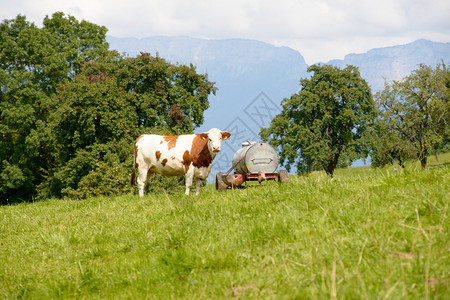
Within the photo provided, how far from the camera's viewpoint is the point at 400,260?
3.57 metres

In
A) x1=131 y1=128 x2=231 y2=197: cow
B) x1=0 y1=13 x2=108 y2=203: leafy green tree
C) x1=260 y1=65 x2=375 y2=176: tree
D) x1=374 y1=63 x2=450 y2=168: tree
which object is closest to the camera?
x1=131 y1=128 x2=231 y2=197: cow

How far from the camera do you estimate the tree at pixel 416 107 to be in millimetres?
42781

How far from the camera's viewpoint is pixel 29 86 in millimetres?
34562

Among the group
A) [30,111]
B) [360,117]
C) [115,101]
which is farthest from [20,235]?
[360,117]

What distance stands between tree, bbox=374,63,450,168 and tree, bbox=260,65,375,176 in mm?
2706

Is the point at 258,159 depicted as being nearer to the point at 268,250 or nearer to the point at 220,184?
the point at 220,184

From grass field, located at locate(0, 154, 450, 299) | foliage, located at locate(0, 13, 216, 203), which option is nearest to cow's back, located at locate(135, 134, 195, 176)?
grass field, located at locate(0, 154, 450, 299)

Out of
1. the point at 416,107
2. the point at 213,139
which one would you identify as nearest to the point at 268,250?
the point at 213,139

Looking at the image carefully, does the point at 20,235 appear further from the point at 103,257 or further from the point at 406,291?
the point at 406,291

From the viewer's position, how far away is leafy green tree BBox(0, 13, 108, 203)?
33094 mm

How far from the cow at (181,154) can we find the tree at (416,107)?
34420 millimetres

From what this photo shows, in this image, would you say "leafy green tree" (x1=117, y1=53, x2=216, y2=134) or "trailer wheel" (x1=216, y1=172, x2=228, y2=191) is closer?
"trailer wheel" (x1=216, y1=172, x2=228, y2=191)

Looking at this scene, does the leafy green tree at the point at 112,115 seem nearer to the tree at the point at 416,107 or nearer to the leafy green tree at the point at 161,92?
the leafy green tree at the point at 161,92

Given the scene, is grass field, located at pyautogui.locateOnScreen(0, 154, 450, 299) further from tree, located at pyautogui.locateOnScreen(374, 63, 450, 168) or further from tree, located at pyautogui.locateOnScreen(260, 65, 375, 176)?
tree, located at pyautogui.locateOnScreen(374, 63, 450, 168)
